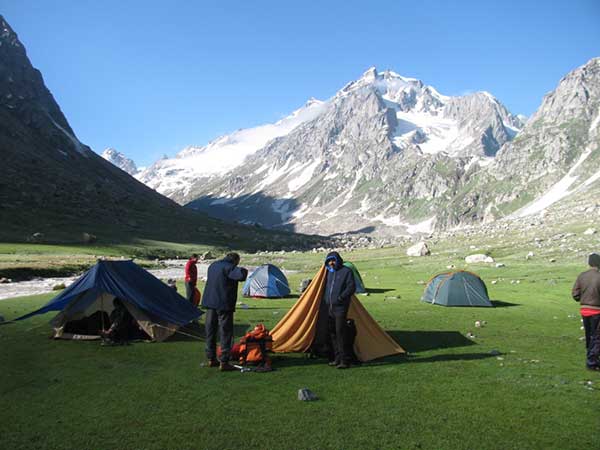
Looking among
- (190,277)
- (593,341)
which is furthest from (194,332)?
(593,341)

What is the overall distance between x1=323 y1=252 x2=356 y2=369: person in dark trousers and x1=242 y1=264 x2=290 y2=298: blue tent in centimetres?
2045

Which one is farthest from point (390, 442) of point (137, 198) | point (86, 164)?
point (86, 164)

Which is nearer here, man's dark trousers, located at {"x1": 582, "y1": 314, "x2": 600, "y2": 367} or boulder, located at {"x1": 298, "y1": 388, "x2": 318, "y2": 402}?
boulder, located at {"x1": 298, "y1": 388, "x2": 318, "y2": 402}

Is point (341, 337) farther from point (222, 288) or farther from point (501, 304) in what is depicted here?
point (501, 304)

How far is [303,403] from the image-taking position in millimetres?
10859

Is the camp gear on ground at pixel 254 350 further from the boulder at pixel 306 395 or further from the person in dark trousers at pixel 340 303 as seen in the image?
the boulder at pixel 306 395

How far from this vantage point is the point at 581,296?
14.2 meters

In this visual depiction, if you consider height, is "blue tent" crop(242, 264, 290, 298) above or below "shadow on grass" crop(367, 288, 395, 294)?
above

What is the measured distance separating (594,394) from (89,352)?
16.0 metres

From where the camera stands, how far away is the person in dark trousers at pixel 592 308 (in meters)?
13.6

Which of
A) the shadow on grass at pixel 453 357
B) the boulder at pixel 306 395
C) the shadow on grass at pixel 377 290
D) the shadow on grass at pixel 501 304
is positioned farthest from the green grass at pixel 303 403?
the shadow on grass at pixel 377 290

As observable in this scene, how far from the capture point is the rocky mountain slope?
112000 millimetres

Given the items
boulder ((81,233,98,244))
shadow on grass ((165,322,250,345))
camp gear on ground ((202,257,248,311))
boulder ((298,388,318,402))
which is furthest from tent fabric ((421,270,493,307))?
boulder ((81,233,98,244))

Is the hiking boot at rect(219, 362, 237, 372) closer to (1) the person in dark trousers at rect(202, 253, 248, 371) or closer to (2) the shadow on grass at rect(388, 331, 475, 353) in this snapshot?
(1) the person in dark trousers at rect(202, 253, 248, 371)
